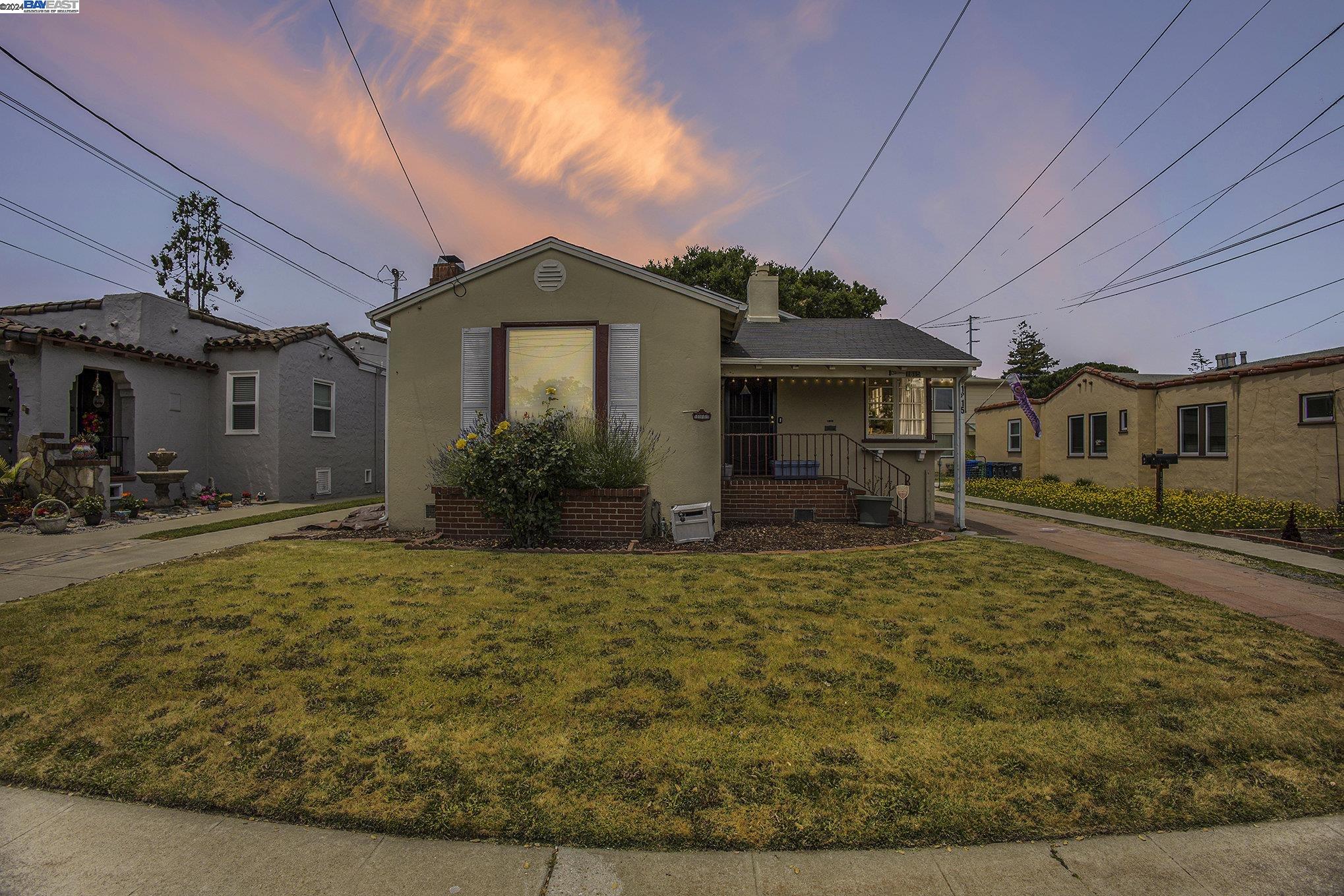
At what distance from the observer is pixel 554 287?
9547mm

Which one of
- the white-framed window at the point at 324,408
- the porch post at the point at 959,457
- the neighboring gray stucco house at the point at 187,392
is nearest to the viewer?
the porch post at the point at 959,457

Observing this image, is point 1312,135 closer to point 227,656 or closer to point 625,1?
point 625,1

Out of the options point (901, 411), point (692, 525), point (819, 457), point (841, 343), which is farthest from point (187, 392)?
point (901, 411)

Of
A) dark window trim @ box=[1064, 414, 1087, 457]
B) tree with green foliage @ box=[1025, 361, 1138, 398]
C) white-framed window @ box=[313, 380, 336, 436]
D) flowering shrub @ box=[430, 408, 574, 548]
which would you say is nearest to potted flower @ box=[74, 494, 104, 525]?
white-framed window @ box=[313, 380, 336, 436]

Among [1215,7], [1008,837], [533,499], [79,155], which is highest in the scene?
[1215,7]

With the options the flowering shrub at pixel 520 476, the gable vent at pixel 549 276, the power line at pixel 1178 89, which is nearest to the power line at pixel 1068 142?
the power line at pixel 1178 89

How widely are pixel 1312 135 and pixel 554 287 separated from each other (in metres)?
14.2

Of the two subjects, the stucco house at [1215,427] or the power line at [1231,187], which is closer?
the power line at [1231,187]

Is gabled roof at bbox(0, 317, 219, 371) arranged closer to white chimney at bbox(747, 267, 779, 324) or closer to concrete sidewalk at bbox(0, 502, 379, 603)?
concrete sidewalk at bbox(0, 502, 379, 603)

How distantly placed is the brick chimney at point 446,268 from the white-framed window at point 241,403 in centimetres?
596

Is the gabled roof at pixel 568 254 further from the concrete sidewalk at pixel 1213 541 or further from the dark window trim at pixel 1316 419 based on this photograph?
the dark window trim at pixel 1316 419

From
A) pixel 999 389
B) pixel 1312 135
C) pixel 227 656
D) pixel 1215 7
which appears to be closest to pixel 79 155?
pixel 227 656

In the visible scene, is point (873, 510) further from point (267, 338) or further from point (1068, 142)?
point (267, 338)

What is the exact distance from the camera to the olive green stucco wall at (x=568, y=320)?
9.30m
